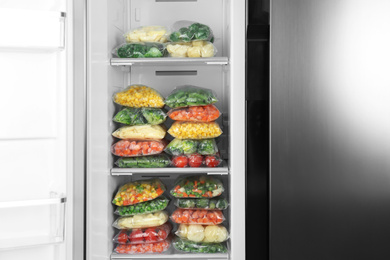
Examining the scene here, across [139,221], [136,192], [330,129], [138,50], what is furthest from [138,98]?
[330,129]

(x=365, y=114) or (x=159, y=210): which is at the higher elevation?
(x=365, y=114)

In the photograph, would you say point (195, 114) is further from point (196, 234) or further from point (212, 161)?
point (196, 234)

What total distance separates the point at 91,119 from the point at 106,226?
522 millimetres

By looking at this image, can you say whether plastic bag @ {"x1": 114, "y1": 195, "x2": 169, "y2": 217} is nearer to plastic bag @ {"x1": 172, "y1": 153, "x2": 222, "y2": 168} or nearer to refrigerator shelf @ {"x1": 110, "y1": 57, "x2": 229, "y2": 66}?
plastic bag @ {"x1": 172, "y1": 153, "x2": 222, "y2": 168}

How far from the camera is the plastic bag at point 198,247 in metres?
1.95

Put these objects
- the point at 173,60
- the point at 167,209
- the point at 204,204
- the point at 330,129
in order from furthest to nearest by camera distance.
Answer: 1. the point at 167,209
2. the point at 204,204
3. the point at 173,60
4. the point at 330,129

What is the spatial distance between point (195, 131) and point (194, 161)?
14 cm

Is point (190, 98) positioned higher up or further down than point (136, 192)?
higher up

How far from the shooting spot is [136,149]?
1939mm

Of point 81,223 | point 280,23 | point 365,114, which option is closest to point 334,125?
point 365,114

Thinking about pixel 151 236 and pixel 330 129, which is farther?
pixel 151 236

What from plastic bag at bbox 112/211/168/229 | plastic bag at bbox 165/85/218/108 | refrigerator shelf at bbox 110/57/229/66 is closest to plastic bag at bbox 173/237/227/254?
plastic bag at bbox 112/211/168/229

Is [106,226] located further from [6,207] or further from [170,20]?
[170,20]

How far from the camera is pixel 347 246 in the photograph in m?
0.70
